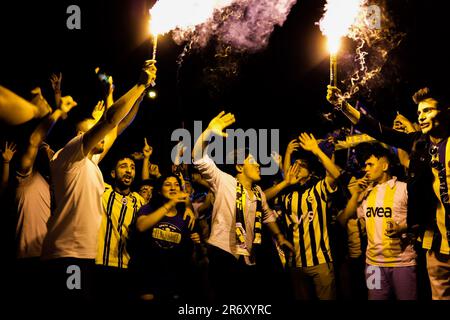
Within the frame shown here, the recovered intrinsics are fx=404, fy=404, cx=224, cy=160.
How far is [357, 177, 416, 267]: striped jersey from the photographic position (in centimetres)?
529

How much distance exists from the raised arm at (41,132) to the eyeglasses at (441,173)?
12.8 ft

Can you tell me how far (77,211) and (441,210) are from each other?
3.74m

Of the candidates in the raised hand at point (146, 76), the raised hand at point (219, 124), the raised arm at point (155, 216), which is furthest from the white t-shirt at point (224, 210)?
the raised hand at point (146, 76)

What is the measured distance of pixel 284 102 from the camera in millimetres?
9602

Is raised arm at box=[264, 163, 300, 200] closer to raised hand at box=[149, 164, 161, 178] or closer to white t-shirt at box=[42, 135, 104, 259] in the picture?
raised hand at box=[149, 164, 161, 178]

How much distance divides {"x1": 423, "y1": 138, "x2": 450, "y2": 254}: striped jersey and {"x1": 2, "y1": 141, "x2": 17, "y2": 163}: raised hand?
5725 millimetres

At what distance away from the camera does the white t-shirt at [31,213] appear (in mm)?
5266

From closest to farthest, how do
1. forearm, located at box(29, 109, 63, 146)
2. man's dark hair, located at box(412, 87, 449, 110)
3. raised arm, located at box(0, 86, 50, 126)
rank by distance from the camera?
raised arm, located at box(0, 86, 50, 126)
forearm, located at box(29, 109, 63, 146)
man's dark hair, located at box(412, 87, 449, 110)

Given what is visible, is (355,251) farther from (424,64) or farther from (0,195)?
(0,195)

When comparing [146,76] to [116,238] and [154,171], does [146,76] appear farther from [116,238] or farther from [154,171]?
[154,171]

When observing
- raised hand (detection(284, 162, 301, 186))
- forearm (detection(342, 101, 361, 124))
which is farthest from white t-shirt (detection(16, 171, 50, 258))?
forearm (detection(342, 101, 361, 124))

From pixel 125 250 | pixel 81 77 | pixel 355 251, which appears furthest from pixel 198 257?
pixel 81 77

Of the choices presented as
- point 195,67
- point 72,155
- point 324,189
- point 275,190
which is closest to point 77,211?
point 72,155

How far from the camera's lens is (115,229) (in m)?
5.69
